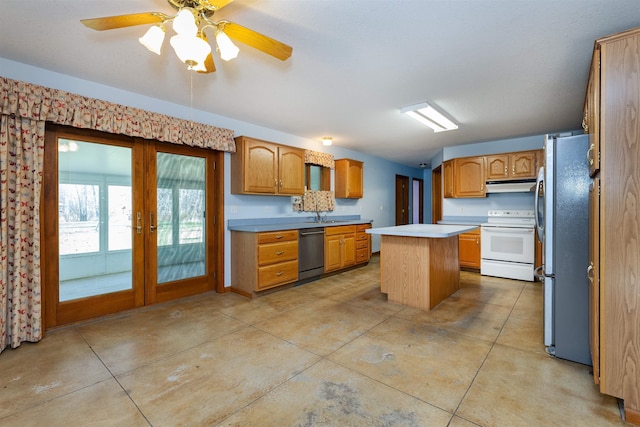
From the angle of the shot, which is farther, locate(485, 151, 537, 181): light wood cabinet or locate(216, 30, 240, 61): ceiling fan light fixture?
locate(485, 151, 537, 181): light wood cabinet

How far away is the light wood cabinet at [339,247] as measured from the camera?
474cm

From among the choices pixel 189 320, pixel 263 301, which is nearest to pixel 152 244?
pixel 189 320

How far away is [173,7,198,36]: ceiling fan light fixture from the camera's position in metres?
1.46

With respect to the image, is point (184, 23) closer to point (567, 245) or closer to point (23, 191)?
point (23, 191)

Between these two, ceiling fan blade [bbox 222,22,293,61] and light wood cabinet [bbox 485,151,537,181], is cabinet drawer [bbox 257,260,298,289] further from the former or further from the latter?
light wood cabinet [bbox 485,151,537,181]

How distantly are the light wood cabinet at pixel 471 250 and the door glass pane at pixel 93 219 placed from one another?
5098 mm

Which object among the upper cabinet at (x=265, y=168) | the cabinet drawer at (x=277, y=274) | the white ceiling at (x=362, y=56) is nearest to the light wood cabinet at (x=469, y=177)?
the white ceiling at (x=362, y=56)

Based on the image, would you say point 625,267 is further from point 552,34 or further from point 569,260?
point 552,34

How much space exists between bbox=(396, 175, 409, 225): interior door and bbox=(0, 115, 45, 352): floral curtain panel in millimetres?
7134

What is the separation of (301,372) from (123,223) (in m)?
2.54

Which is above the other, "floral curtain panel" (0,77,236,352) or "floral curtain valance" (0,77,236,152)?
"floral curtain valance" (0,77,236,152)

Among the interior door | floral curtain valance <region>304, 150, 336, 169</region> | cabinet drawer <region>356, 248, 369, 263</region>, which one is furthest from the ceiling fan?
the interior door

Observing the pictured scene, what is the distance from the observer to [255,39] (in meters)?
1.73

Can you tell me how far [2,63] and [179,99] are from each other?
1.39 m
